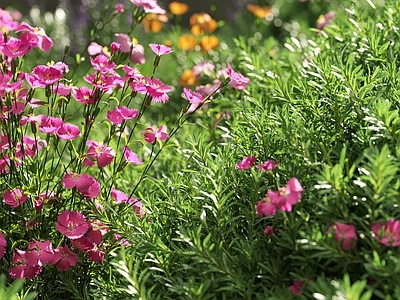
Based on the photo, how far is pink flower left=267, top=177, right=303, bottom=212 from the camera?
1.02 metres

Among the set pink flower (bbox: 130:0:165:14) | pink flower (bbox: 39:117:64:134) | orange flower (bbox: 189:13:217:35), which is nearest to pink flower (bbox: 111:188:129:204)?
pink flower (bbox: 39:117:64:134)

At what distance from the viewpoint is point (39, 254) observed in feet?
4.22

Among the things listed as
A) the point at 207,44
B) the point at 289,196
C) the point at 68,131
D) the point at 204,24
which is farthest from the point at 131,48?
the point at 204,24

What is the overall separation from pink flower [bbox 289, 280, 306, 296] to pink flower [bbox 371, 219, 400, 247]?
0.47ft

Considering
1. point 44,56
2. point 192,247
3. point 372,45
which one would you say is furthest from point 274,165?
point 44,56

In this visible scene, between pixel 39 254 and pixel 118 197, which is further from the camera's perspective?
pixel 118 197

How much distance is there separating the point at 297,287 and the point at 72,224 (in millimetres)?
493

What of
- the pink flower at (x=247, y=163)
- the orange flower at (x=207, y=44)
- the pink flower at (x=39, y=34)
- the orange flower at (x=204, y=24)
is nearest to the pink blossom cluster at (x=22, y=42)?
the pink flower at (x=39, y=34)

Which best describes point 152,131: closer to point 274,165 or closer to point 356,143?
point 274,165

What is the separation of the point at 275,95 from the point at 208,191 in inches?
14.7

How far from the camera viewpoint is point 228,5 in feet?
16.2

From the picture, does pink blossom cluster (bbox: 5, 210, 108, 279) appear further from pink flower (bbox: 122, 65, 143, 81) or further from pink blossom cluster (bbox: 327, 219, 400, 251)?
pink blossom cluster (bbox: 327, 219, 400, 251)

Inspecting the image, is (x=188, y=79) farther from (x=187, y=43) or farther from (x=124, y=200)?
(x=124, y=200)

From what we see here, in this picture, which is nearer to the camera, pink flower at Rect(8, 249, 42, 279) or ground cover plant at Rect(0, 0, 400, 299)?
ground cover plant at Rect(0, 0, 400, 299)
